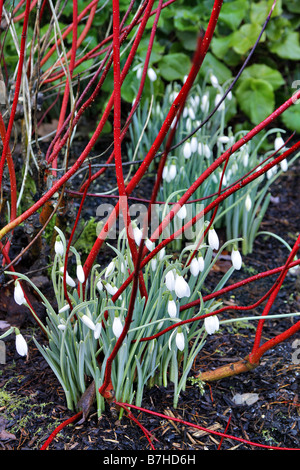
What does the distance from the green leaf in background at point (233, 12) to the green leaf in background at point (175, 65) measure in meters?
0.42

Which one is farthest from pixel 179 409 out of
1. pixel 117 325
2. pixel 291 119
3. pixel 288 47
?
pixel 288 47

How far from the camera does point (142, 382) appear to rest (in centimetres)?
161

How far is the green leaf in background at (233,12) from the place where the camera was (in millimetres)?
3594

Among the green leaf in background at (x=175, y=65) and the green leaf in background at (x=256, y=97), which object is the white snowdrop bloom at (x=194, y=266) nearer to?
the green leaf in background at (x=256, y=97)

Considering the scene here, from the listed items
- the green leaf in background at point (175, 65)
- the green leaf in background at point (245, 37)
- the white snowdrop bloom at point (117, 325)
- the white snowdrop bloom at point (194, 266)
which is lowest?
the white snowdrop bloom at point (117, 325)

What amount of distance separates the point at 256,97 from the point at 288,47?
746 millimetres

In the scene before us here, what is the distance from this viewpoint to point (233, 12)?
3613mm

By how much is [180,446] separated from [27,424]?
1.61 ft

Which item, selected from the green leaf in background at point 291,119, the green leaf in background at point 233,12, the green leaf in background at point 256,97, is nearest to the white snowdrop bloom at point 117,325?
the green leaf in background at point 256,97

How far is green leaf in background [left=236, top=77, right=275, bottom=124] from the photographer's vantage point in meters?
3.48

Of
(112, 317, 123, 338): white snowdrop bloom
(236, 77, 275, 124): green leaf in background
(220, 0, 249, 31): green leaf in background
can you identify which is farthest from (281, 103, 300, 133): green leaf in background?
(112, 317, 123, 338): white snowdrop bloom

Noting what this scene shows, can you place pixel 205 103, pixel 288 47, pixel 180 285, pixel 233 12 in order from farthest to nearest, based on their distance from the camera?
pixel 288 47 → pixel 233 12 → pixel 205 103 → pixel 180 285

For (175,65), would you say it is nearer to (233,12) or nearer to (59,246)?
(233,12)

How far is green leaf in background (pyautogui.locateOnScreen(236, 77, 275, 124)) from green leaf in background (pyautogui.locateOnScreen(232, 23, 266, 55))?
0.24 metres
